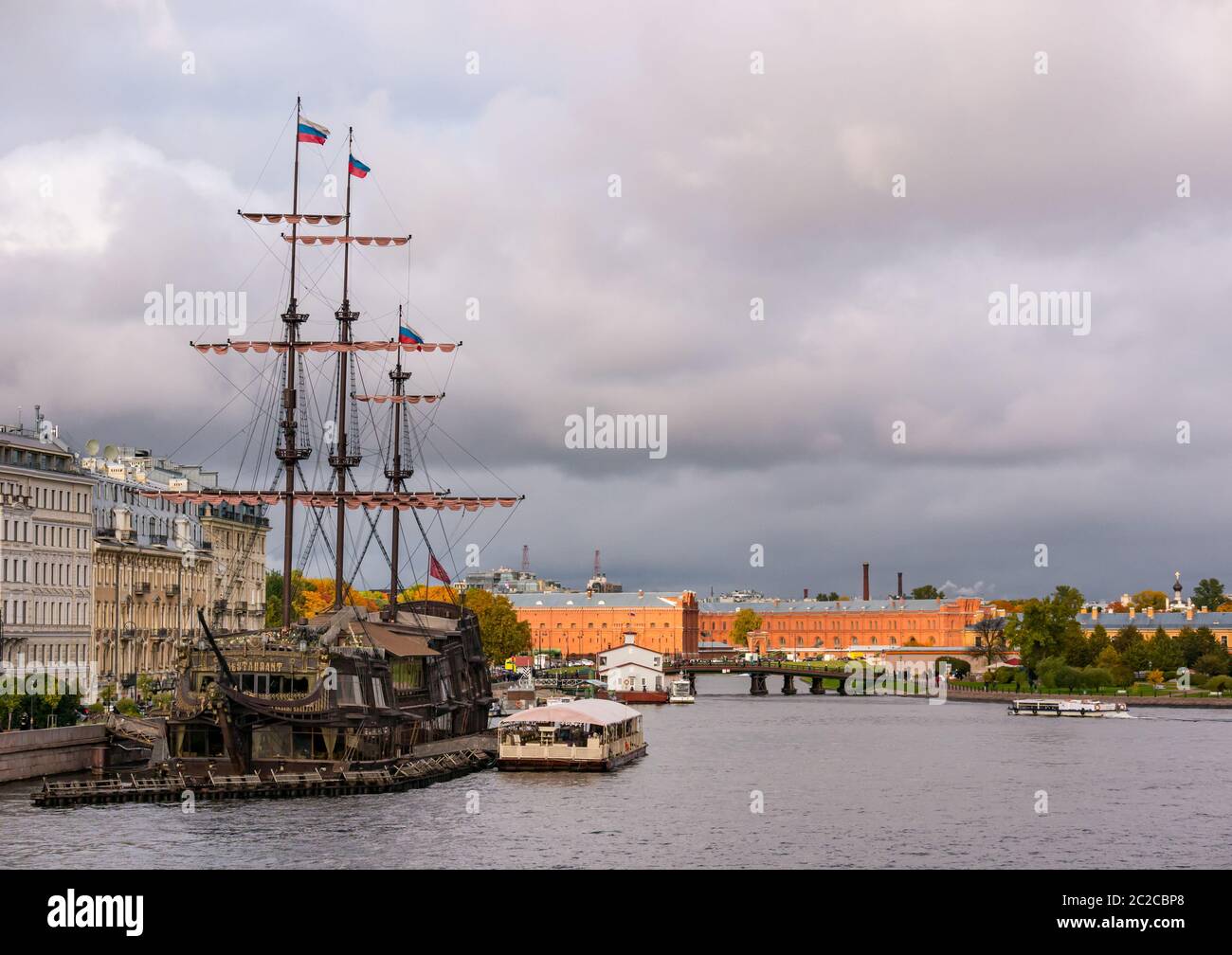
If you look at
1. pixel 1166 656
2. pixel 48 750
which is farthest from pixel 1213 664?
pixel 48 750

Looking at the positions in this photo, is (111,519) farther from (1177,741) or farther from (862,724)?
(1177,741)

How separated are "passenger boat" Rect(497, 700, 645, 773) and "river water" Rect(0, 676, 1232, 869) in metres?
1.20

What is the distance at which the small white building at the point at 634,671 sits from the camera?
600 feet

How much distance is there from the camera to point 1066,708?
13812 centimetres

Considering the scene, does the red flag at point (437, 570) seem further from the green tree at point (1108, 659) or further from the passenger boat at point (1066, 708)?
the green tree at point (1108, 659)

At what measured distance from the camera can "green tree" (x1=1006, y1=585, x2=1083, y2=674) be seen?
175m

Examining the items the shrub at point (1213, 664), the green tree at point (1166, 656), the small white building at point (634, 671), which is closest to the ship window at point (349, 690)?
the small white building at point (634, 671)

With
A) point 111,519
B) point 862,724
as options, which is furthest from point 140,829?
point 862,724

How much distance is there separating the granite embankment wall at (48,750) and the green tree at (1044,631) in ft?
395

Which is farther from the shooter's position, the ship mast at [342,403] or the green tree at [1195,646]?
the green tree at [1195,646]

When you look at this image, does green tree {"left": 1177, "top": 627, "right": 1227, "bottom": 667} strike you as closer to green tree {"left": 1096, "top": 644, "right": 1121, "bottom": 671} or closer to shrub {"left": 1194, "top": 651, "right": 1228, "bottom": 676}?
shrub {"left": 1194, "top": 651, "right": 1228, "bottom": 676}

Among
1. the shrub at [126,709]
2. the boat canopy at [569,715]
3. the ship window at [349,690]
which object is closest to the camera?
the ship window at [349,690]

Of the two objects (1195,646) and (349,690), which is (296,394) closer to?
(349,690)
